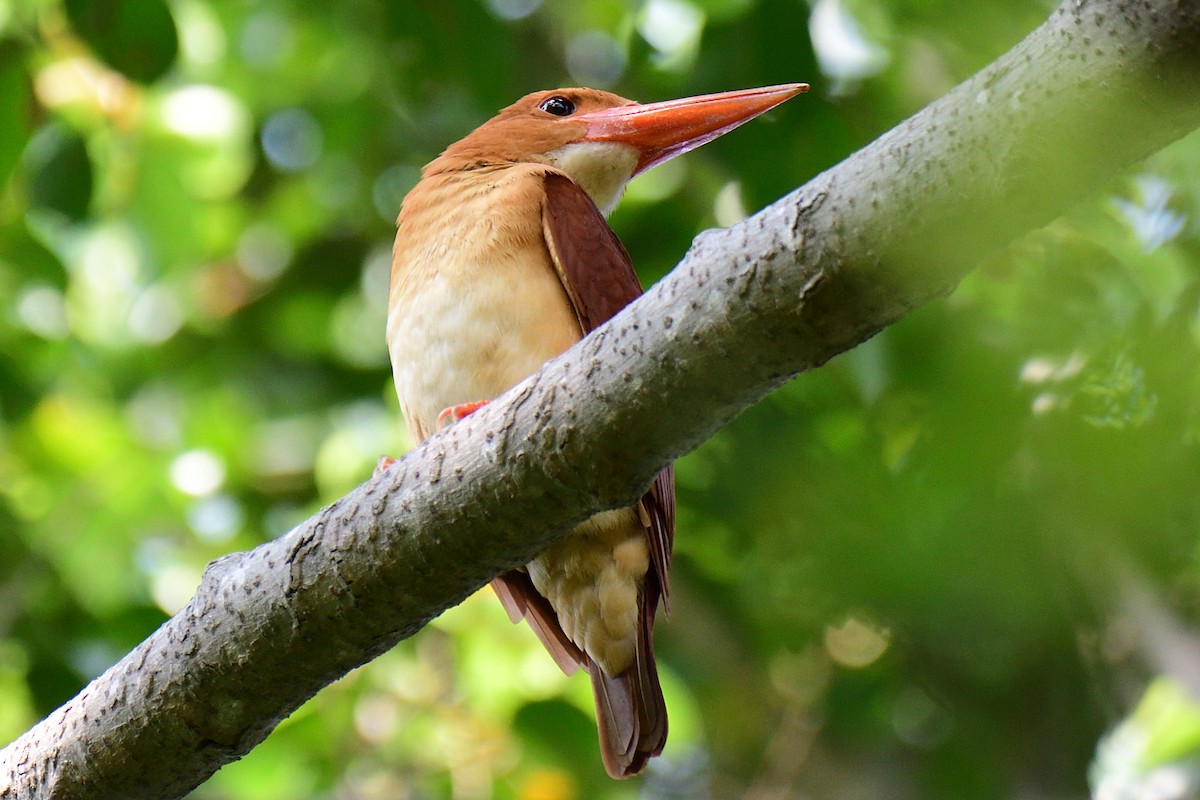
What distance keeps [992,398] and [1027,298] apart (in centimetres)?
13

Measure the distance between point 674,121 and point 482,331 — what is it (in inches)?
43.9

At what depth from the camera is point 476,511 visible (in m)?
2.37

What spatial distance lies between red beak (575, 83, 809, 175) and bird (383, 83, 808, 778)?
29 millimetres

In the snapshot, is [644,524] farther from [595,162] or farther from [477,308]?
[595,162]

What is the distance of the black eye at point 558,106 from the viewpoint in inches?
175

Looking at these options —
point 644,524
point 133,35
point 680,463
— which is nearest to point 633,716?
point 644,524

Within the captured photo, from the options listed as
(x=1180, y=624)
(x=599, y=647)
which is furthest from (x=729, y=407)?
(x=1180, y=624)

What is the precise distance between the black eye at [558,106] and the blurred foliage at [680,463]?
0.18m

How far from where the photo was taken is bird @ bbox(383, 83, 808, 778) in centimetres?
336

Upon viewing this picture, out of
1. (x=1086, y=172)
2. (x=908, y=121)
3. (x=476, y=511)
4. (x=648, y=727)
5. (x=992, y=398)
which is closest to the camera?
(x=992, y=398)

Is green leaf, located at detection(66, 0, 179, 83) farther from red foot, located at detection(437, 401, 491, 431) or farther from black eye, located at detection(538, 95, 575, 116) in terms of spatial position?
red foot, located at detection(437, 401, 491, 431)

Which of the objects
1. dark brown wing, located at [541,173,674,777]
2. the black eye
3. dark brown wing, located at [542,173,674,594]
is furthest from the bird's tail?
the black eye

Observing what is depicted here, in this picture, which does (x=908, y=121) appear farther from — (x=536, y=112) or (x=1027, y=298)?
(x=536, y=112)

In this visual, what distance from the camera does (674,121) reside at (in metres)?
4.09
